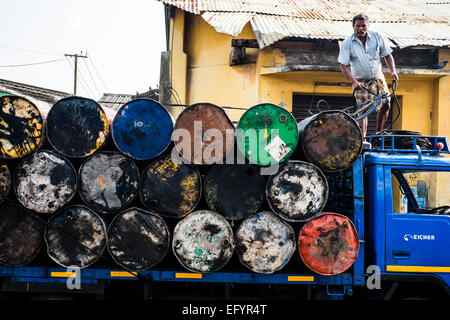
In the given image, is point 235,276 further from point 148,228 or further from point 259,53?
point 259,53

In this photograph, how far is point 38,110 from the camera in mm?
3164

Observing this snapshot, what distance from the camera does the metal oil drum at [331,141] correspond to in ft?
10.5

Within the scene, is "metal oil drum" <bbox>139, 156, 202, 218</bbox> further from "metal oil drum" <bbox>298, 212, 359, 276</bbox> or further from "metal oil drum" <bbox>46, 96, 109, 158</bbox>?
"metal oil drum" <bbox>298, 212, 359, 276</bbox>

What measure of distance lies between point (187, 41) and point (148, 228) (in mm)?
6752

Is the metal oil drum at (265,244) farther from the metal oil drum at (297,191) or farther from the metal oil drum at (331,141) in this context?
the metal oil drum at (331,141)

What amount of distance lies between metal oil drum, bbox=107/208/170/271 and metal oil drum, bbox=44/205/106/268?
117 millimetres

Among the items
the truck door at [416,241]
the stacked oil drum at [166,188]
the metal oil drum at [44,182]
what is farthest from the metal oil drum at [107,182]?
the truck door at [416,241]

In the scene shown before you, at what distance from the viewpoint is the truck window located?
3695mm

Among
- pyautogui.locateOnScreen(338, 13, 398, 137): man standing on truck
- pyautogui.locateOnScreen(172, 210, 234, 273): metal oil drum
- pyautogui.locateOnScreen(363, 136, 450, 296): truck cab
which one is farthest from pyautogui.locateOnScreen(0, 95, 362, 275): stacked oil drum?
pyautogui.locateOnScreen(338, 13, 398, 137): man standing on truck

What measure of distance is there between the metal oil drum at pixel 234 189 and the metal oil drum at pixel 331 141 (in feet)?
1.74

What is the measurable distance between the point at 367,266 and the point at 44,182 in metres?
3.10

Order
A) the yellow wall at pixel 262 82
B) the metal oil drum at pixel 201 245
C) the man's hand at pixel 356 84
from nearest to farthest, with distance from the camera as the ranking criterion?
the metal oil drum at pixel 201 245, the man's hand at pixel 356 84, the yellow wall at pixel 262 82

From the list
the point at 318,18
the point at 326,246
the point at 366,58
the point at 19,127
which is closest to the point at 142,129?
the point at 19,127
